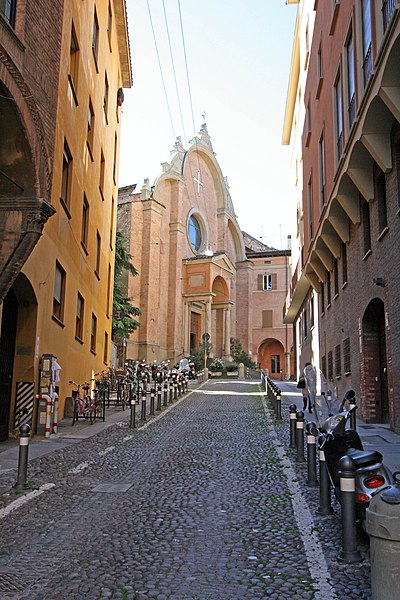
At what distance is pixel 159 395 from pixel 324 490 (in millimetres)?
13192

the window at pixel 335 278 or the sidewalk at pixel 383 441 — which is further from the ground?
the window at pixel 335 278

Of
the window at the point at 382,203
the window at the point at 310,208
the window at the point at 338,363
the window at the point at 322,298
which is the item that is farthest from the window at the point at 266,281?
the window at the point at 382,203

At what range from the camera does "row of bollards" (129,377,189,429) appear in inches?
634

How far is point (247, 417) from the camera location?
16.8m

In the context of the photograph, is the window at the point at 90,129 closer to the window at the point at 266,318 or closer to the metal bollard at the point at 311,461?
the metal bollard at the point at 311,461

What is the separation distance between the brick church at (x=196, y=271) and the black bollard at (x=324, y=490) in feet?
120

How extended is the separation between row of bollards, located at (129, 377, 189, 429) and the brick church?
699 inches

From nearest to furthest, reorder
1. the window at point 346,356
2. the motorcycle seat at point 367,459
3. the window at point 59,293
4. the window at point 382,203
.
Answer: the motorcycle seat at point 367,459
the window at point 382,203
the window at point 59,293
the window at point 346,356

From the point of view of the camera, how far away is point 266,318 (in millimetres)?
63688

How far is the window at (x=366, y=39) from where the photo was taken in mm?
12586

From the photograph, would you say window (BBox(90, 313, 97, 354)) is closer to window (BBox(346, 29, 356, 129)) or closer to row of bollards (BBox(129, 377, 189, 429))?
row of bollards (BBox(129, 377, 189, 429))

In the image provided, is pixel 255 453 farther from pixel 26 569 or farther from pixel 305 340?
pixel 305 340

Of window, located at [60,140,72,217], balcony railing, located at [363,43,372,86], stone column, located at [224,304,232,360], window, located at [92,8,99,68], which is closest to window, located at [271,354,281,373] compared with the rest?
stone column, located at [224,304,232,360]

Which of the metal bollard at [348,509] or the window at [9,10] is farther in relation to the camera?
the window at [9,10]
